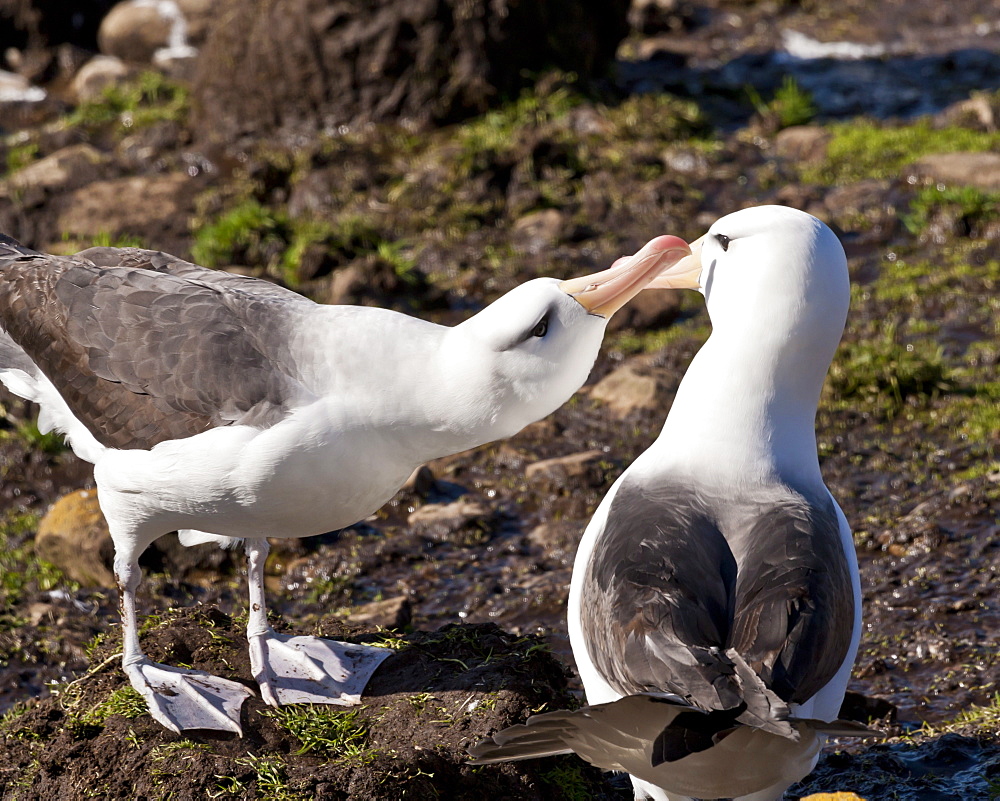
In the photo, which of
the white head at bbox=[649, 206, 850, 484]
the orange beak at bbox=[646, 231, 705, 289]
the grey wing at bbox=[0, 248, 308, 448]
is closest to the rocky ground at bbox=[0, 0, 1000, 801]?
the grey wing at bbox=[0, 248, 308, 448]

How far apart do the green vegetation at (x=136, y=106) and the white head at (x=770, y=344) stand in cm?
880

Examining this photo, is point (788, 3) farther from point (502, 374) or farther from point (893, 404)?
point (502, 374)

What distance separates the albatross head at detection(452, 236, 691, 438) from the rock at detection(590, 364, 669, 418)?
3.51 m

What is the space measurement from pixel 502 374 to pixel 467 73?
25.6 ft

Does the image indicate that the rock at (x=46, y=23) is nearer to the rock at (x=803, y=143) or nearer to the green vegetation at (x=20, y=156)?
the green vegetation at (x=20, y=156)

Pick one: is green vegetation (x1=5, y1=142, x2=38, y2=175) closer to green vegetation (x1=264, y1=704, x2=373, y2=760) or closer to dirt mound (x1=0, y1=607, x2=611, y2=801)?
dirt mound (x1=0, y1=607, x2=611, y2=801)

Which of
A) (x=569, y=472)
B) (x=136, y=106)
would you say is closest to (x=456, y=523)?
(x=569, y=472)

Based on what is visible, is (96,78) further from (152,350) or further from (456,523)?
(152,350)

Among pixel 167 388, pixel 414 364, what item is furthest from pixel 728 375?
pixel 167 388

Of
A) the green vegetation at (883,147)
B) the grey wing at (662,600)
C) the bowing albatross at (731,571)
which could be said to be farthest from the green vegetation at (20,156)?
the grey wing at (662,600)

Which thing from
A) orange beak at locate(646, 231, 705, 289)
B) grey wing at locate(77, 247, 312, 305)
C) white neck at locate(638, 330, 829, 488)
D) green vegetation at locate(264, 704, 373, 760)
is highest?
orange beak at locate(646, 231, 705, 289)

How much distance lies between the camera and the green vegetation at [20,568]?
6.64 m

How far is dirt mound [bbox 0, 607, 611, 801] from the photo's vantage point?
4.07 metres

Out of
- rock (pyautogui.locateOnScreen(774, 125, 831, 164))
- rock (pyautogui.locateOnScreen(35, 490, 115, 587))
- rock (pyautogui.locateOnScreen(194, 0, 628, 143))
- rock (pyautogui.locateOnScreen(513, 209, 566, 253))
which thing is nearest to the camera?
rock (pyautogui.locateOnScreen(35, 490, 115, 587))
